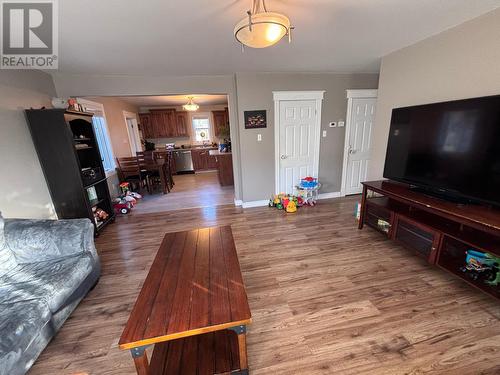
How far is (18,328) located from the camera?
1.21m

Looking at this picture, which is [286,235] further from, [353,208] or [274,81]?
[274,81]

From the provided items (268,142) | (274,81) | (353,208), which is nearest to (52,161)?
(268,142)

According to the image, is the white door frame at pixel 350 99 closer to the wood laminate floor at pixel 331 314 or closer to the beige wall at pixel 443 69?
the beige wall at pixel 443 69

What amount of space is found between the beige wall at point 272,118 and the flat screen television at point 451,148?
4.93 ft

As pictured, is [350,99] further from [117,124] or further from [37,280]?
[117,124]

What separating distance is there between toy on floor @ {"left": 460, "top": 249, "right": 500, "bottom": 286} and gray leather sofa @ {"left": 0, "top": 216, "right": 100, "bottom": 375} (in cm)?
320

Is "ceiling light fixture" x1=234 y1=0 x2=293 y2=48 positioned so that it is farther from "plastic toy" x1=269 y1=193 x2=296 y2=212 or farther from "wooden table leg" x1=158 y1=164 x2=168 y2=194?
"wooden table leg" x1=158 y1=164 x2=168 y2=194

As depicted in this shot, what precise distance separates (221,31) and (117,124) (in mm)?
4365

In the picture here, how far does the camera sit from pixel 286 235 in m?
2.88

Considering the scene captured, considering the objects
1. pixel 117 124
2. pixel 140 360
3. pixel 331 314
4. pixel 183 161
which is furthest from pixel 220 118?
pixel 140 360

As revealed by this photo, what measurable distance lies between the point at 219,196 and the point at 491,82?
432cm
